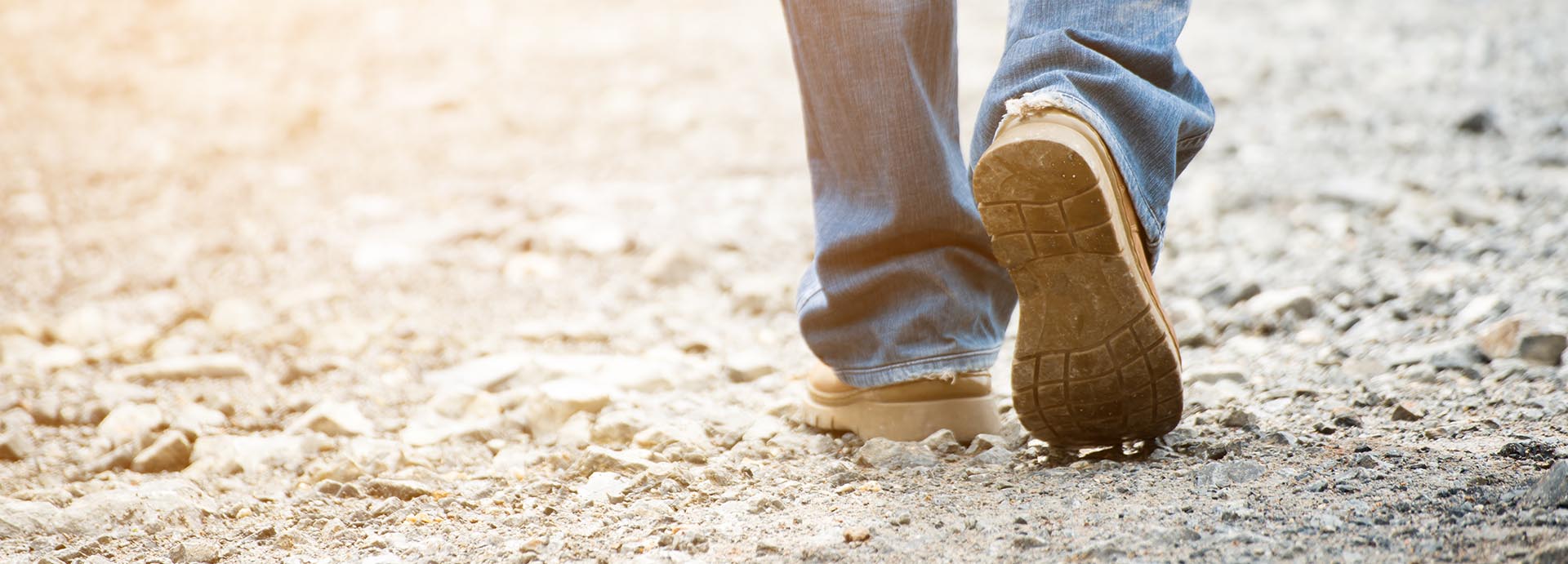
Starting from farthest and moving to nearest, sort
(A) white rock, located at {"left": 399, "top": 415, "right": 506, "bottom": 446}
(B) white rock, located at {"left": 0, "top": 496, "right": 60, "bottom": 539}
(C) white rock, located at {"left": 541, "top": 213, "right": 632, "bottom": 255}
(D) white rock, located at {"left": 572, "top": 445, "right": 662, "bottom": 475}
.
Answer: (C) white rock, located at {"left": 541, "top": 213, "right": 632, "bottom": 255} < (A) white rock, located at {"left": 399, "top": 415, "right": 506, "bottom": 446} < (D) white rock, located at {"left": 572, "top": 445, "right": 662, "bottom": 475} < (B) white rock, located at {"left": 0, "top": 496, "right": 60, "bottom": 539}

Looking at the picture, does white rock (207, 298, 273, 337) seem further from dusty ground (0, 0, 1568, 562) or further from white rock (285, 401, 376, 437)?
white rock (285, 401, 376, 437)

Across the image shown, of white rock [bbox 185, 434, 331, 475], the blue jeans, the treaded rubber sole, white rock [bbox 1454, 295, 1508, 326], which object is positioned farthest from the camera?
white rock [bbox 1454, 295, 1508, 326]

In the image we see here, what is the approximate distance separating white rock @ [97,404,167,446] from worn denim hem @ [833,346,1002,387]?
104 cm

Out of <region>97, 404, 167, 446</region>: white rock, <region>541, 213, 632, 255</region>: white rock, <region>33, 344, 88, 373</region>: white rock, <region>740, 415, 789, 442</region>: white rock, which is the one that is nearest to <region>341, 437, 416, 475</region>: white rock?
<region>97, 404, 167, 446</region>: white rock

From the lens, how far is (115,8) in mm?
5680

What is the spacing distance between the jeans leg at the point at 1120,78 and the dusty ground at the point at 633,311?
1.13 feet

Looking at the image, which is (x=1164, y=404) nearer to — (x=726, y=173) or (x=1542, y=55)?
(x=726, y=173)

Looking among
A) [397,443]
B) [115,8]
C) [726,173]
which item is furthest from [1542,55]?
[115,8]

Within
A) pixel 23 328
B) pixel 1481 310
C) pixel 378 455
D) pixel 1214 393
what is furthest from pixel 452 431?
pixel 1481 310

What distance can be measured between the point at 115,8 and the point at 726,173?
368 cm

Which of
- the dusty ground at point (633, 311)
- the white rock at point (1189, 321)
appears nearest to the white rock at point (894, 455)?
the dusty ground at point (633, 311)

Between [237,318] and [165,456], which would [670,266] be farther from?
[165,456]

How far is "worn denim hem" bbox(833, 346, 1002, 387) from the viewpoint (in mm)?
1546

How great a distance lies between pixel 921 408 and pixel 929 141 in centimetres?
36
